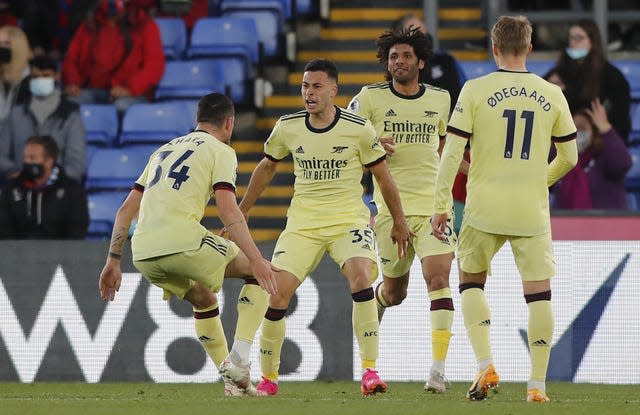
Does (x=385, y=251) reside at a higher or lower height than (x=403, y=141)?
lower

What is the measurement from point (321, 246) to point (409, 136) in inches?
42.1

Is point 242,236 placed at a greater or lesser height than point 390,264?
greater

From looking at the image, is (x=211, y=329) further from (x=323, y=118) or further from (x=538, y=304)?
(x=538, y=304)

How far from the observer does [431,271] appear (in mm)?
10008

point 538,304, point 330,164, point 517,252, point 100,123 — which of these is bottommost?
point 100,123

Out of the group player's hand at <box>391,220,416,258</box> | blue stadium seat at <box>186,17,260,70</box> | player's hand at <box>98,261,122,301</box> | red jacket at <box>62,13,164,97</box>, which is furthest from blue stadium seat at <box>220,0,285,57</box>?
player's hand at <box>98,261,122,301</box>

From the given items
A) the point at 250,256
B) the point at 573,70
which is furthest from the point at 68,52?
the point at 250,256

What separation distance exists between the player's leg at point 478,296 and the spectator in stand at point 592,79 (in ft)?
16.6

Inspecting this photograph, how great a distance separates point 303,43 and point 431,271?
6.86m

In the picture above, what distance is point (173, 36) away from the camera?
1598cm

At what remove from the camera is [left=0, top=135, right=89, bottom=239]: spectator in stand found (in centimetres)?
1306

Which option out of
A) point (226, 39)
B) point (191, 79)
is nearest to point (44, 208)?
point (191, 79)

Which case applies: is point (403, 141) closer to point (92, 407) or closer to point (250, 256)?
point (250, 256)

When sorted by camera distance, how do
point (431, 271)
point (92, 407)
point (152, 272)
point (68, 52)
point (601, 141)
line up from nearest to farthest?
point (92, 407), point (152, 272), point (431, 271), point (601, 141), point (68, 52)
